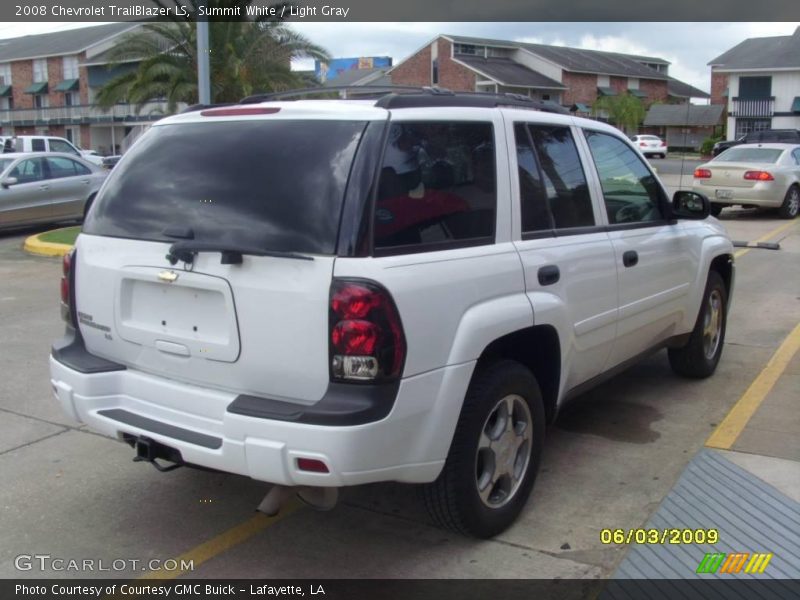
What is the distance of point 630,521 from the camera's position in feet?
13.3

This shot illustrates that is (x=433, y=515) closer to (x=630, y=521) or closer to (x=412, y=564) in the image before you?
(x=412, y=564)

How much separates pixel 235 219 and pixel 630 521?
2.31 m

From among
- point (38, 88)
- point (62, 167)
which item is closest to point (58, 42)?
point (38, 88)

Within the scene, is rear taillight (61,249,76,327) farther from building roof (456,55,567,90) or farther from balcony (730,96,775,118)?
balcony (730,96,775,118)

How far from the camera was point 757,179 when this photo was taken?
53.5 feet

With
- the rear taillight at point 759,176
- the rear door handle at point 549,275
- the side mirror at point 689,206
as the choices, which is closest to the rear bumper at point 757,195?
the rear taillight at point 759,176

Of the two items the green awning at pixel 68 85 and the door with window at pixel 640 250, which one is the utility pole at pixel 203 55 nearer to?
the door with window at pixel 640 250

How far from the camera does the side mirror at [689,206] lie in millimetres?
5469

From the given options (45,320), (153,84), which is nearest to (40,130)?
(153,84)

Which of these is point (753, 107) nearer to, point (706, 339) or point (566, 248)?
point (706, 339)

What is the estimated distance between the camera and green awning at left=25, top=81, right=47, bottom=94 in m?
58.2

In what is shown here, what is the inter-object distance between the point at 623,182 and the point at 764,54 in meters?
55.8

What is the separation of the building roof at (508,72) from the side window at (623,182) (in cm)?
5138

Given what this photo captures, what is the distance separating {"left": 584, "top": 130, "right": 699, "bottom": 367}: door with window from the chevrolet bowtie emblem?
7.98 ft
